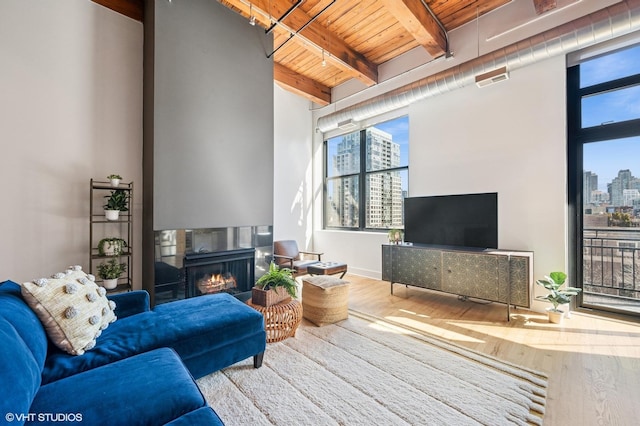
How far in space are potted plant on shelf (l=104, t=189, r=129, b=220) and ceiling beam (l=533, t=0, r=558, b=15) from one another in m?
5.08

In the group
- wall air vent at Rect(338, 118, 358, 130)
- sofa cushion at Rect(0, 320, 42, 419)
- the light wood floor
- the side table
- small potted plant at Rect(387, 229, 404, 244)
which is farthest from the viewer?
wall air vent at Rect(338, 118, 358, 130)

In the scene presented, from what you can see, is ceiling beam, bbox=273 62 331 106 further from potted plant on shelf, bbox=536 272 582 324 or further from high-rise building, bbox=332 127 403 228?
potted plant on shelf, bbox=536 272 582 324

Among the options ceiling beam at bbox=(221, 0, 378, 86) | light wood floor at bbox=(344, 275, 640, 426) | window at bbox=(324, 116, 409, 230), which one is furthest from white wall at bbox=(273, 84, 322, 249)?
light wood floor at bbox=(344, 275, 640, 426)

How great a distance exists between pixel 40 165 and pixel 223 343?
2525mm

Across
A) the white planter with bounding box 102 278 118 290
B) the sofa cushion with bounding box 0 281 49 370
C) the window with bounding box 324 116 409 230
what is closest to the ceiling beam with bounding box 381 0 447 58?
the window with bounding box 324 116 409 230

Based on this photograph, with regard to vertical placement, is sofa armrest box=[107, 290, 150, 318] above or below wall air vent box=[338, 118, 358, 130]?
below

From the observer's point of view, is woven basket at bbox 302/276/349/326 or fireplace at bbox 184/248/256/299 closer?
woven basket at bbox 302/276/349/326

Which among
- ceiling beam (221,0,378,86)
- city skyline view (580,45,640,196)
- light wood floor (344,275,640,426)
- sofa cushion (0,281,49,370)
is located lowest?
light wood floor (344,275,640,426)

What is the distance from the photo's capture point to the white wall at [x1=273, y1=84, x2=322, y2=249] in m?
5.55

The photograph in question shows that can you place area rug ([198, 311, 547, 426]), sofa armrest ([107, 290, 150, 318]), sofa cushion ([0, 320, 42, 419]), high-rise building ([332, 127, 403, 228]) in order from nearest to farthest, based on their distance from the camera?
sofa cushion ([0, 320, 42, 419]) < area rug ([198, 311, 547, 426]) < sofa armrest ([107, 290, 150, 318]) < high-rise building ([332, 127, 403, 228])

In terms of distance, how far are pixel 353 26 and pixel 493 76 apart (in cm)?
203

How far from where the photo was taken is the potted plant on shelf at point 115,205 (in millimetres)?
2885

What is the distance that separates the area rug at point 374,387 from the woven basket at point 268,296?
37 cm

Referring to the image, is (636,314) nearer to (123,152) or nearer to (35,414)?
(35,414)
